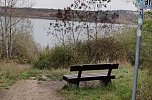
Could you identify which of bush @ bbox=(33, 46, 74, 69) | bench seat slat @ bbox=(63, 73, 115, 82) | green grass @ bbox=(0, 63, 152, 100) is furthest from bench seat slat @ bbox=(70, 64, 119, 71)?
bush @ bbox=(33, 46, 74, 69)

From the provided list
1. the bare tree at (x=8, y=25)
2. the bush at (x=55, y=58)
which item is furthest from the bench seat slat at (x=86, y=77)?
the bare tree at (x=8, y=25)

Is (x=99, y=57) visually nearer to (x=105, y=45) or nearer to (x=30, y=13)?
(x=105, y=45)

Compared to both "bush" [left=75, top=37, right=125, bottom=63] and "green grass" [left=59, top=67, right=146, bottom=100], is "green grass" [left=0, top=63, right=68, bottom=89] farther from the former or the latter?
"bush" [left=75, top=37, right=125, bottom=63]

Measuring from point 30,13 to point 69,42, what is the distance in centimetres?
601

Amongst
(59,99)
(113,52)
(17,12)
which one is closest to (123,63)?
(113,52)

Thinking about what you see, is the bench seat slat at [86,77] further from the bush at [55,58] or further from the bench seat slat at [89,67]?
the bush at [55,58]

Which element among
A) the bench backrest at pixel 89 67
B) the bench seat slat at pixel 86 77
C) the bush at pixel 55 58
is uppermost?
the bench backrest at pixel 89 67

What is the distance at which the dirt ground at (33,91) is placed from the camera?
8.63 m

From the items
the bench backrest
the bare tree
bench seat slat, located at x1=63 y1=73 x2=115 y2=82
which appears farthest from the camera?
the bare tree

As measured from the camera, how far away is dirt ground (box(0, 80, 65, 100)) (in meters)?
8.63

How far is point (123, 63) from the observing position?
48.8 feet

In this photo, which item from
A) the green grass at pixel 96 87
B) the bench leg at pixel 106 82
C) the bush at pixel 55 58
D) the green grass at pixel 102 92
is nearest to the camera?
A: the green grass at pixel 96 87

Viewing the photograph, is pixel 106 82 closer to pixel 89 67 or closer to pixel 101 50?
pixel 89 67

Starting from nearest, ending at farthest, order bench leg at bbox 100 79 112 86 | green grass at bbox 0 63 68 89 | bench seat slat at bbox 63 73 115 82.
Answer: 1. bench seat slat at bbox 63 73 115 82
2. bench leg at bbox 100 79 112 86
3. green grass at bbox 0 63 68 89
